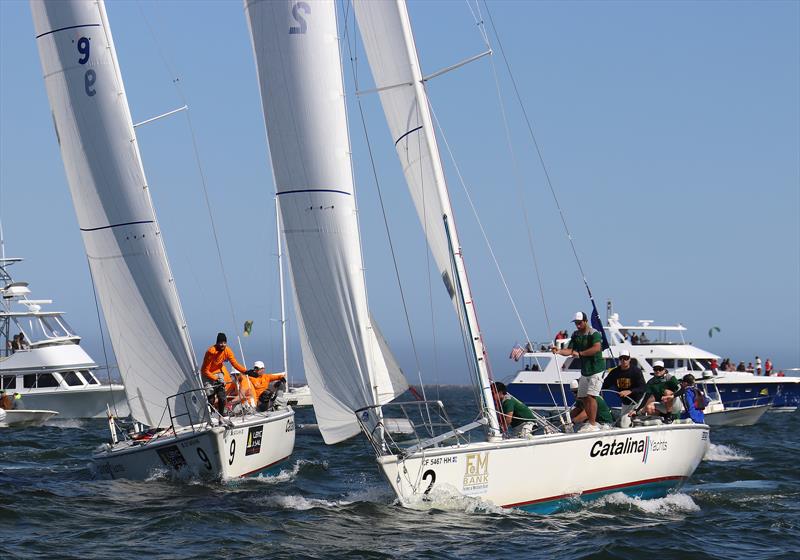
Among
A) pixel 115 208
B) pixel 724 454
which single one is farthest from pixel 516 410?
pixel 724 454

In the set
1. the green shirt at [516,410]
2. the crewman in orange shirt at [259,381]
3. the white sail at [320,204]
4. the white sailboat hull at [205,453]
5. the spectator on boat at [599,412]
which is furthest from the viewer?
the crewman in orange shirt at [259,381]

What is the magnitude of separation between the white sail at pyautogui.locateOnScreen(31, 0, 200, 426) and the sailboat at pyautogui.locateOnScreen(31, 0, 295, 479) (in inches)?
0.7

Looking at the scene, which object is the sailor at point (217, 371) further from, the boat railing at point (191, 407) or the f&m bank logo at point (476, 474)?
the f&m bank logo at point (476, 474)

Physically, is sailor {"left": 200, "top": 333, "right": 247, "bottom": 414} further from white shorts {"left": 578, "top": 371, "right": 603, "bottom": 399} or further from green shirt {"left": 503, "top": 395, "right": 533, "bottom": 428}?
white shorts {"left": 578, "top": 371, "right": 603, "bottom": 399}

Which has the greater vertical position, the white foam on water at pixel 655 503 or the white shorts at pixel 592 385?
the white shorts at pixel 592 385

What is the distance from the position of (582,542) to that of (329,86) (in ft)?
22.9

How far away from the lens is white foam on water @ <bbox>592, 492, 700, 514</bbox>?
50.7ft

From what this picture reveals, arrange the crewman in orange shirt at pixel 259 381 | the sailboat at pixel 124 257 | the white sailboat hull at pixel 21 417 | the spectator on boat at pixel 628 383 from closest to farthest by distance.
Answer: the spectator on boat at pixel 628 383 → the sailboat at pixel 124 257 → the crewman in orange shirt at pixel 259 381 → the white sailboat hull at pixel 21 417

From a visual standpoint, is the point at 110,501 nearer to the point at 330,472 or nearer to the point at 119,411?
the point at 330,472

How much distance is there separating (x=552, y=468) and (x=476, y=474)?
3.89 ft

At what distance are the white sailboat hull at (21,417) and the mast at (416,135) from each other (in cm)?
2450

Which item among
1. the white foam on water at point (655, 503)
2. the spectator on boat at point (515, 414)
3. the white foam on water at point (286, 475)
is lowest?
the white foam on water at point (655, 503)

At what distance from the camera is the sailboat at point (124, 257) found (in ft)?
61.5

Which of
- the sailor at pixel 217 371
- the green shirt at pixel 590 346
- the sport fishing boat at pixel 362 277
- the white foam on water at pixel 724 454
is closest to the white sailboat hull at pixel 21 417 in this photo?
the sailor at pixel 217 371
